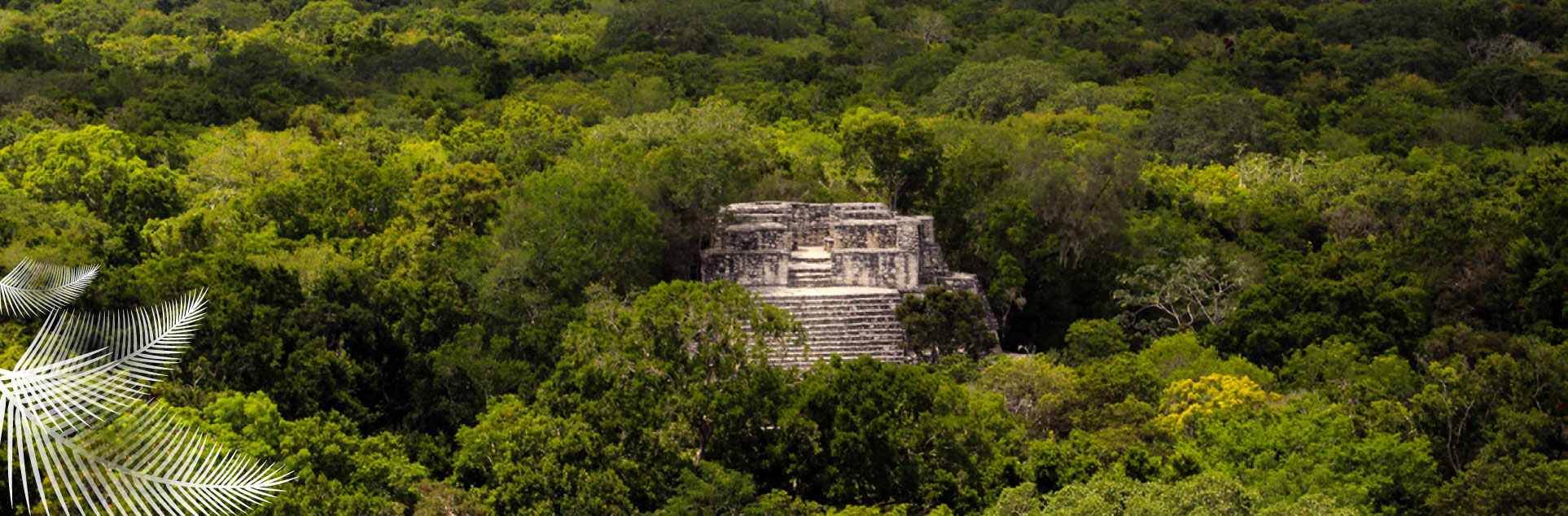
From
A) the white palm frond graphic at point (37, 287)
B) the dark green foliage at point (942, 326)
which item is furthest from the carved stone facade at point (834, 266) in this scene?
the white palm frond graphic at point (37, 287)

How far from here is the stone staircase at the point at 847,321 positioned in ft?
68.1

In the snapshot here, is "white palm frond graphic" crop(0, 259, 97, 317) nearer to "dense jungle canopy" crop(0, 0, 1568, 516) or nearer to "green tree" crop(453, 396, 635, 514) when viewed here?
"dense jungle canopy" crop(0, 0, 1568, 516)

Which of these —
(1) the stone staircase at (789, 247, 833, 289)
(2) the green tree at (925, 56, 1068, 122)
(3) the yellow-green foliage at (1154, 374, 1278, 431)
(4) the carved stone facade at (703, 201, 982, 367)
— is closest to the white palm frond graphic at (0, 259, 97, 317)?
(3) the yellow-green foliage at (1154, 374, 1278, 431)

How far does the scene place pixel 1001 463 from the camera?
14797 mm

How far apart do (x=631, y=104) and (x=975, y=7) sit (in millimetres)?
29189

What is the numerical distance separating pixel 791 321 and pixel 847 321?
56.2 inches

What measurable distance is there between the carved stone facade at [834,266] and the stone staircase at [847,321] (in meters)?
0.01

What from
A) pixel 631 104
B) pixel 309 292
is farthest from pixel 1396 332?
pixel 631 104

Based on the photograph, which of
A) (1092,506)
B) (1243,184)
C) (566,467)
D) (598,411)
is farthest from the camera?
(1243,184)

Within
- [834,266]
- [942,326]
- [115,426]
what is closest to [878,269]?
[834,266]

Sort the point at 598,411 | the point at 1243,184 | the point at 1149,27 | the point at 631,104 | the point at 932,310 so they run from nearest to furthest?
the point at 598,411, the point at 932,310, the point at 1243,184, the point at 631,104, the point at 1149,27

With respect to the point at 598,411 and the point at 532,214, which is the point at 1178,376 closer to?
the point at 598,411

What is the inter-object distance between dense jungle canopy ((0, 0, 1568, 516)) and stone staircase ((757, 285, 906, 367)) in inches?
37.7

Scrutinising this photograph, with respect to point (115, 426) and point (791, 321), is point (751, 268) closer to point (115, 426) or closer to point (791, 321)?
point (791, 321)
